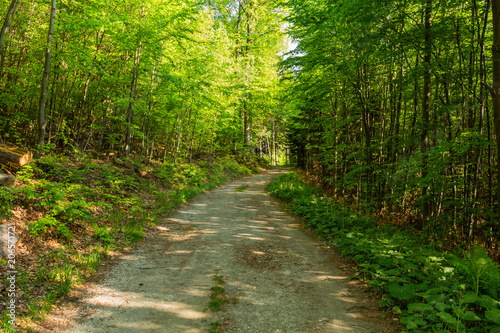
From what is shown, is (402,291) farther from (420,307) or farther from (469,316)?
(469,316)

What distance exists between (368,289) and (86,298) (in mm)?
4647

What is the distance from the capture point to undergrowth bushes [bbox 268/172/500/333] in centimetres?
306

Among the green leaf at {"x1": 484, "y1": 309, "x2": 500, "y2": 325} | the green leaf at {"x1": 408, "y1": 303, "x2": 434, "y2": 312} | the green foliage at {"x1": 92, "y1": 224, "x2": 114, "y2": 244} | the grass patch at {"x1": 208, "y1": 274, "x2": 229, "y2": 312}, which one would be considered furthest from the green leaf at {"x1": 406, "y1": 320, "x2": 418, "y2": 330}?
the green foliage at {"x1": 92, "y1": 224, "x2": 114, "y2": 244}

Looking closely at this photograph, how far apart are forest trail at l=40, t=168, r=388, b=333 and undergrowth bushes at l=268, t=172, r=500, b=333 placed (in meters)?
0.48

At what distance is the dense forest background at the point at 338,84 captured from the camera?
6.23 m

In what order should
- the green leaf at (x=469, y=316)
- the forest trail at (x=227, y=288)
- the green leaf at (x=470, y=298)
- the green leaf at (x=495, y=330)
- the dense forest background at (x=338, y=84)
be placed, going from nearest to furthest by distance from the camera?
the green leaf at (x=495, y=330), the green leaf at (x=469, y=316), the green leaf at (x=470, y=298), the forest trail at (x=227, y=288), the dense forest background at (x=338, y=84)

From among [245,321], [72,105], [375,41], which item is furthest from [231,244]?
[72,105]

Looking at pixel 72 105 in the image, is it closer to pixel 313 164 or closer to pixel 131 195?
pixel 131 195

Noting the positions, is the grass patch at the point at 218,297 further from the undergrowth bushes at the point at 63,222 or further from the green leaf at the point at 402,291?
the green leaf at the point at 402,291

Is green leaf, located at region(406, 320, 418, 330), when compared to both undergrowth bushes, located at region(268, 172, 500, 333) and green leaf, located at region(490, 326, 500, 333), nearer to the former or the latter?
undergrowth bushes, located at region(268, 172, 500, 333)

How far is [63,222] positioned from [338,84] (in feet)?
33.3

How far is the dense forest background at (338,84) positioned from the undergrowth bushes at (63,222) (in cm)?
161

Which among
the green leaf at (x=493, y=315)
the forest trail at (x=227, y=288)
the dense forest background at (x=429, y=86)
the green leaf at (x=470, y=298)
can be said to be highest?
the dense forest background at (x=429, y=86)

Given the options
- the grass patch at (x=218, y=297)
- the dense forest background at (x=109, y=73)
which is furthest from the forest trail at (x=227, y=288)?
the dense forest background at (x=109, y=73)
